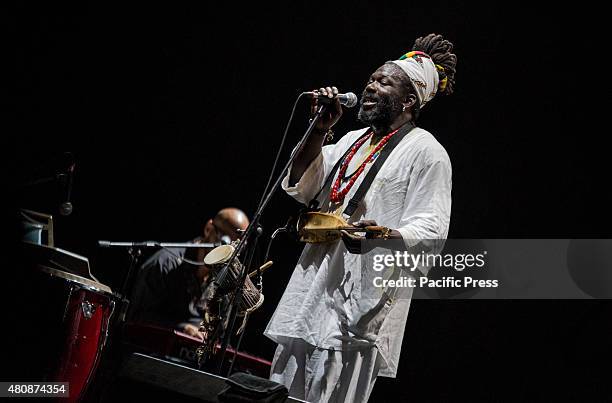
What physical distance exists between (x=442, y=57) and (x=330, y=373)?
5.59 ft

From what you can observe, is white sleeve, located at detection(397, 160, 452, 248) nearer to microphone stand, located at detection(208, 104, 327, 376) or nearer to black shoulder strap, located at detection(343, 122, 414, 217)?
black shoulder strap, located at detection(343, 122, 414, 217)

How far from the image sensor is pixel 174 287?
5.59 m

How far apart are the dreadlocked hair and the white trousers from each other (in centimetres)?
145

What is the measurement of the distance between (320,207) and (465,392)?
6.72 ft

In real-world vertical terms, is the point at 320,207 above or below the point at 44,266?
above

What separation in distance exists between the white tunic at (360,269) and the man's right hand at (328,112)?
0.88ft

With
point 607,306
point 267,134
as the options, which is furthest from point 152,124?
point 607,306

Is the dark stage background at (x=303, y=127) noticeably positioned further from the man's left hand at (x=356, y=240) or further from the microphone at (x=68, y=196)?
the man's left hand at (x=356, y=240)

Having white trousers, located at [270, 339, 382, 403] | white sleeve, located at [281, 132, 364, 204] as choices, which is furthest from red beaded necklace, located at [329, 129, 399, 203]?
white trousers, located at [270, 339, 382, 403]

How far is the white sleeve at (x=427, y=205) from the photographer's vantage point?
2844 mm

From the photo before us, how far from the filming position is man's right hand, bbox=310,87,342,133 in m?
3.02

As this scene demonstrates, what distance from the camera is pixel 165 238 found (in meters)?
5.97

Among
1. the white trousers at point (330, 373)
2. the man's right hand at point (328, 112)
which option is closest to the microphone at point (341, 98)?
the man's right hand at point (328, 112)

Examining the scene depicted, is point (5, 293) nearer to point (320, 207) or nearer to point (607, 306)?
point (320, 207)
